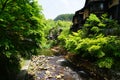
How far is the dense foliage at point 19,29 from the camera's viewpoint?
16281 mm

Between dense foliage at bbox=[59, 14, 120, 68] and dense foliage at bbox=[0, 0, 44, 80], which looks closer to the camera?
dense foliage at bbox=[0, 0, 44, 80]

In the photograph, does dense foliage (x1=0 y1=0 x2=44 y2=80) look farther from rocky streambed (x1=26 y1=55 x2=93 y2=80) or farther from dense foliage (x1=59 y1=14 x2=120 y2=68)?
dense foliage (x1=59 y1=14 x2=120 y2=68)

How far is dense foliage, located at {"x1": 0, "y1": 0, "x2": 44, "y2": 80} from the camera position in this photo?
16281 millimetres

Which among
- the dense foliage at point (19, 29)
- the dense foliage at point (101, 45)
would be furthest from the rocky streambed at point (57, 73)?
the dense foliage at point (19, 29)

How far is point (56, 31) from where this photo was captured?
86.8 m

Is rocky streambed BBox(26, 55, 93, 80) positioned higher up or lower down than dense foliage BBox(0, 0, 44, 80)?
lower down

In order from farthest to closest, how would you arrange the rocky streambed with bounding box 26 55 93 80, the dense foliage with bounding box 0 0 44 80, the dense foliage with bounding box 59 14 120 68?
the rocky streambed with bounding box 26 55 93 80 < the dense foliage with bounding box 59 14 120 68 < the dense foliage with bounding box 0 0 44 80

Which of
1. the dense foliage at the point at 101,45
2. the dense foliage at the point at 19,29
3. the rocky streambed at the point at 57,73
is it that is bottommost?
the rocky streambed at the point at 57,73

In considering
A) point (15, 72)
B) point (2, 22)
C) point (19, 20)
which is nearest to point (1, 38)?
point (2, 22)

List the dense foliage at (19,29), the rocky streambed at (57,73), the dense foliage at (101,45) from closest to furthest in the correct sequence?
→ 1. the dense foliage at (19,29)
2. the dense foliage at (101,45)
3. the rocky streambed at (57,73)

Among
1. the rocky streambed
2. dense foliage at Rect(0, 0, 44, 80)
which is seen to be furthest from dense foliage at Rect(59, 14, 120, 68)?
dense foliage at Rect(0, 0, 44, 80)

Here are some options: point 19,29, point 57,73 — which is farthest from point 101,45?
point 19,29

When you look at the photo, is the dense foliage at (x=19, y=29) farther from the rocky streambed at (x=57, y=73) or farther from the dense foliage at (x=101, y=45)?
the dense foliage at (x=101, y=45)

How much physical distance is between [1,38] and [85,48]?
40.4ft
